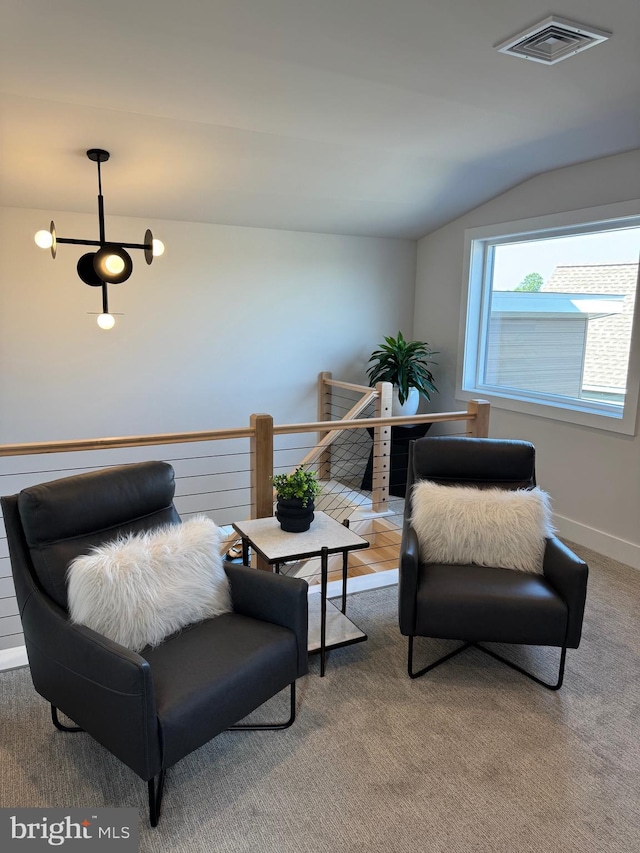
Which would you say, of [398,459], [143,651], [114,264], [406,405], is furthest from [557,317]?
[143,651]

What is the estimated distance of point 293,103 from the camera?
299cm

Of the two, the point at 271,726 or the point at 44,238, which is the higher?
the point at 44,238

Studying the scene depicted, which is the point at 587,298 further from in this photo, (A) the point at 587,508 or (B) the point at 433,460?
(B) the point at 433,460

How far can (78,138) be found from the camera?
10.6ft

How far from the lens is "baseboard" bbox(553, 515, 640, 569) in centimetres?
362

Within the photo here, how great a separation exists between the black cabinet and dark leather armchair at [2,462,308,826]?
2.99 meters

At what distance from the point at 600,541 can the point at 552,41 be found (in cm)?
287

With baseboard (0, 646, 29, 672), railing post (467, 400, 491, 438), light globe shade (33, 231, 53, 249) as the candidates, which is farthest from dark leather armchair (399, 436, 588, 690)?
light globe shade (33, 231, 53, 249)

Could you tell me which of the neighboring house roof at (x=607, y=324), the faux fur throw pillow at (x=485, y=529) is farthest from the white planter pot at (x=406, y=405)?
the faux fur throw pillow at (x=485, y=529)

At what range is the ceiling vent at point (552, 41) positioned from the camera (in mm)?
2303

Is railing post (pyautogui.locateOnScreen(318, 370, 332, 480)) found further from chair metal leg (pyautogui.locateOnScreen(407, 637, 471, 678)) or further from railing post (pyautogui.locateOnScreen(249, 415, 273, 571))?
chair metal leg (pyautogui.locateOnScreen(407, 637, 471, 678))

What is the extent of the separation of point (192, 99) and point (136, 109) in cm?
31

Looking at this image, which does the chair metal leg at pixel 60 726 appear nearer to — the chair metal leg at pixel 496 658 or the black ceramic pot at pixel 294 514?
the black ceramic pot at pixel 294 514

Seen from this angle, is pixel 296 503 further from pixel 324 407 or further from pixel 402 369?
pixel 324 407
